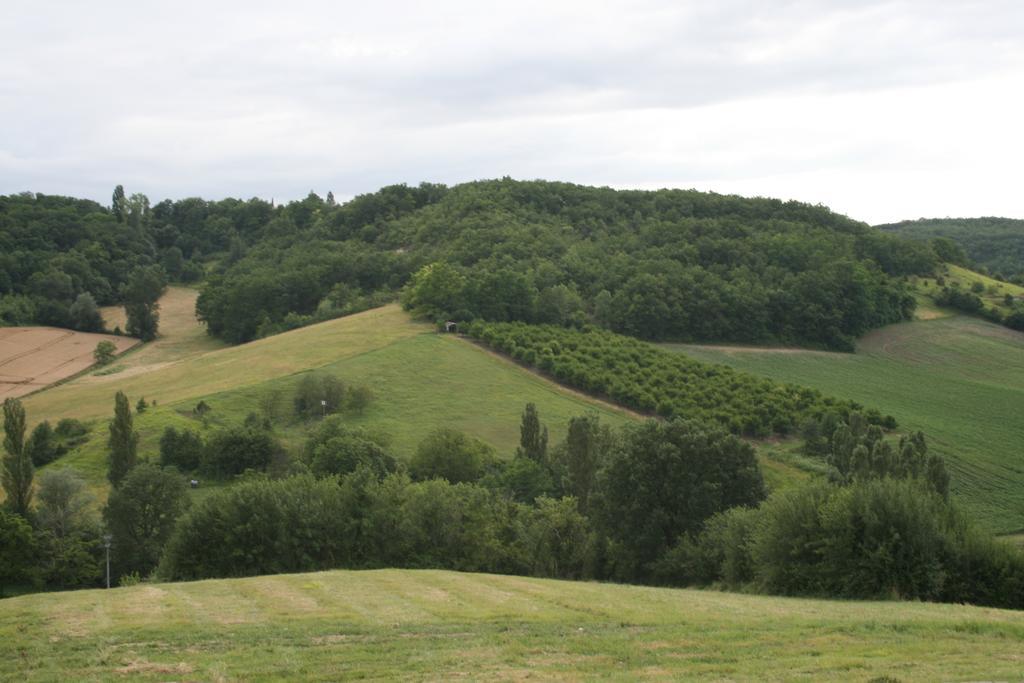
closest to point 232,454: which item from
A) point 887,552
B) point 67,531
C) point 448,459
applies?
point 67,531

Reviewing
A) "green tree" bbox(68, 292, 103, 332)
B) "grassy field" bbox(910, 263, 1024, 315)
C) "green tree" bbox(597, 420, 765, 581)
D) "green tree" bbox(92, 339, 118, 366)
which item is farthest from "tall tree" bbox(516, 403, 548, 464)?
"green tree" bbox(68, 292, 103, 332)

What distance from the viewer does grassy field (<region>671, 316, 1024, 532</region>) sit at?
7212 cm

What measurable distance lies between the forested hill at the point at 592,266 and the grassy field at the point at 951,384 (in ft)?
17.4

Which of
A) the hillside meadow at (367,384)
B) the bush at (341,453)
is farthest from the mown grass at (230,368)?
the bush at (341,453)

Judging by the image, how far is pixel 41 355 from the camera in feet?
373

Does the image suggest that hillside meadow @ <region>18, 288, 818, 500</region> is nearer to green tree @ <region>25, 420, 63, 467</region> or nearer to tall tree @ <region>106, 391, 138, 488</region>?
tall tree @ <region>106, 391, 138, 488</region>

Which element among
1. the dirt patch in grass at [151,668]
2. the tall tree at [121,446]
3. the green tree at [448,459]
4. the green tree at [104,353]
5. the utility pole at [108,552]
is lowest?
the utility pole at [108,552]

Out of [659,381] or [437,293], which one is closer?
[659,381]

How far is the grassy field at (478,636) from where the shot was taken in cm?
1842

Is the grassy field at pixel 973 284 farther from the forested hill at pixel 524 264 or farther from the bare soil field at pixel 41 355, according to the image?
the bare soil field at pixel 41 355

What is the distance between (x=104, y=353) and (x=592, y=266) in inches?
2259

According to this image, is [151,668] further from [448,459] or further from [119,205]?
[119,205]

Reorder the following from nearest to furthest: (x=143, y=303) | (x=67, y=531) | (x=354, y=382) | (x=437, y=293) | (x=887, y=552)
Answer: (x=887, y=552)
(x=67, y=531)
(x=354, y=382)
(x=437, y=293)
(x=143, y=303)

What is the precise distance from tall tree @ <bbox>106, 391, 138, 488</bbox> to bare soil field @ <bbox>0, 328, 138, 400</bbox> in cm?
3692
